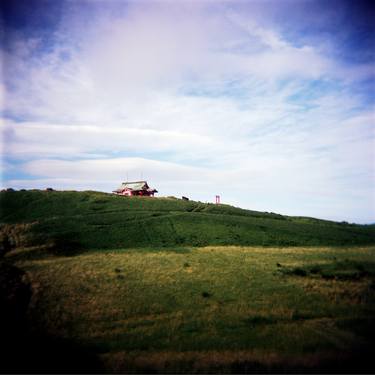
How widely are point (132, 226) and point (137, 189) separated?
4498 centimetres

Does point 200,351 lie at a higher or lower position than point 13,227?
lower

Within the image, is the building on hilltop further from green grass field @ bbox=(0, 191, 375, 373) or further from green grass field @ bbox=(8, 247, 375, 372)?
green grass field @ bbox=(8, 247, 375, 372)

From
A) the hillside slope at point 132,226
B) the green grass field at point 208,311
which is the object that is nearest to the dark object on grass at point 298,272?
the green grass field at point 208,311

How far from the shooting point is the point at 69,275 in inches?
1337

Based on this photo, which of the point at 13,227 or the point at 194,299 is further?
the point at 13,227

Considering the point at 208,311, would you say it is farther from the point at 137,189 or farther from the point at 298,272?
the point at 137,189

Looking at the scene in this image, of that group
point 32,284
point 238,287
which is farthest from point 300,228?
point 32,284

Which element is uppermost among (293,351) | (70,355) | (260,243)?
(260,243)

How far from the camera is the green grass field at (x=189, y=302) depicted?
1775 centimetres

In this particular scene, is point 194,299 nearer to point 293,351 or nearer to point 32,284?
point 293,351

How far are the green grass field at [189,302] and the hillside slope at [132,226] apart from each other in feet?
2.14

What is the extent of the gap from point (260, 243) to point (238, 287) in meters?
31.4

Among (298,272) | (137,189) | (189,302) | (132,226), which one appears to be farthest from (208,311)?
(137,189)

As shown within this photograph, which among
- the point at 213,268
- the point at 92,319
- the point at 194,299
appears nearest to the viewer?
the point at 92,319
